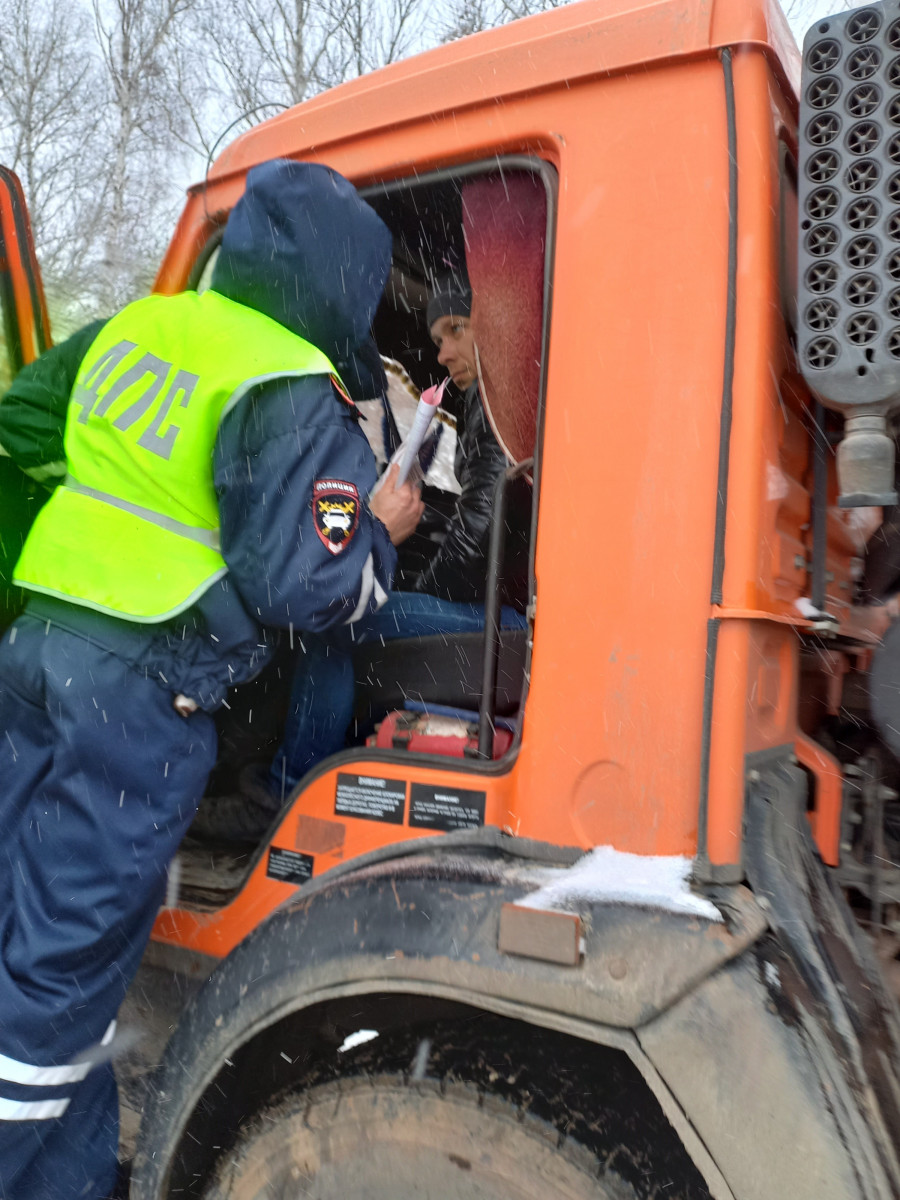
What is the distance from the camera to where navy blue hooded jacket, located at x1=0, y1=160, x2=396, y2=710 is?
1.54 meters

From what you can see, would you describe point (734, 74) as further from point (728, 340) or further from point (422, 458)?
point (422, 458)

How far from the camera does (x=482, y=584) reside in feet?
7.06

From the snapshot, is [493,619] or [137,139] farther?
[137,139]

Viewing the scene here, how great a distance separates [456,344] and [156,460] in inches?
48.8

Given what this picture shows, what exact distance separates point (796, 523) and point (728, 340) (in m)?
0.38

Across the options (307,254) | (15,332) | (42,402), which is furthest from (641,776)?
(15,332)

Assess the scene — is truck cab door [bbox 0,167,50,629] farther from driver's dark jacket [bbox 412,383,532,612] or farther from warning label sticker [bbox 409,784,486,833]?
warning label sticker [bbox 409,784,486,833]

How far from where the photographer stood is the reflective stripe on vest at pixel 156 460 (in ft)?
5.21

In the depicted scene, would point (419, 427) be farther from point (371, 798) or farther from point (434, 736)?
point (371, 798)

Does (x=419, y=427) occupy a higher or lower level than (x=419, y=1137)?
higher

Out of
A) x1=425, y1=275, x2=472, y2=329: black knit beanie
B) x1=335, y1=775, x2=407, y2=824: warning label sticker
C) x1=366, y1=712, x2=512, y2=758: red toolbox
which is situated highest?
x1=425, y1=275, x2=472, y2=329: black knit beanie

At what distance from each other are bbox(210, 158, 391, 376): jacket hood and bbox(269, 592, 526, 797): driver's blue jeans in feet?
1.91

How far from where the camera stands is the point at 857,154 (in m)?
1.30

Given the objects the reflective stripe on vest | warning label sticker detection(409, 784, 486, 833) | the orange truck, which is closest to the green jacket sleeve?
the reflective stripe on vest
